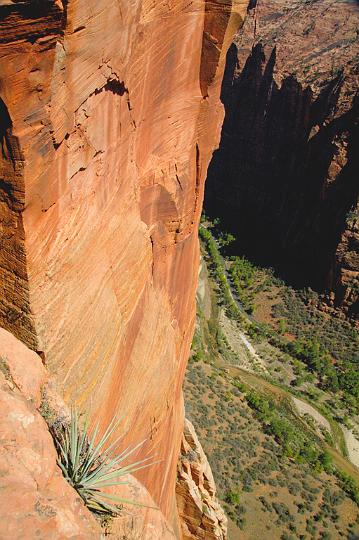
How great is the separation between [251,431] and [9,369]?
2565cm

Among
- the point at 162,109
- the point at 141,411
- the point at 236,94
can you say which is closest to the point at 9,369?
the point at 141,411

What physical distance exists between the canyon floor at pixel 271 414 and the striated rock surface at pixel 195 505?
6.55 meters

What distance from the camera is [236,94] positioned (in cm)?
8031

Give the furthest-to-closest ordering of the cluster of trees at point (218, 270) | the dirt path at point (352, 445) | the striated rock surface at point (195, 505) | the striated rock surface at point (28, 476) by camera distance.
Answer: the cluster of trees at point (218, 270) < the dirt path at point (352, 445) < the striated rock surface at point (195, 505) < the striated rock surface at point (28, 476)

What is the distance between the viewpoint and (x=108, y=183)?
7.58 m

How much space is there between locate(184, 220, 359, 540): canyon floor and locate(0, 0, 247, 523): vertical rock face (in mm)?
14006

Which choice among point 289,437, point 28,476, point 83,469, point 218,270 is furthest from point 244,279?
point 28,476

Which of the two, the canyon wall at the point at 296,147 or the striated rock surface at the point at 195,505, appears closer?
the striated rock surface at the point at 195,505

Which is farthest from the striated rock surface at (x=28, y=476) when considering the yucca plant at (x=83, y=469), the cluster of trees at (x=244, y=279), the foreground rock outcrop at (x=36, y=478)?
the cluster of trees at (x=244, y=279)

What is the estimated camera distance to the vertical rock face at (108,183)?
212 inches

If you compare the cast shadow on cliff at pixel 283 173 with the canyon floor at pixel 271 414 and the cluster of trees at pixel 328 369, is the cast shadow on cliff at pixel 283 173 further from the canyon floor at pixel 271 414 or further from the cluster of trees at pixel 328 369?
the cluster of trees at pixel 328 369

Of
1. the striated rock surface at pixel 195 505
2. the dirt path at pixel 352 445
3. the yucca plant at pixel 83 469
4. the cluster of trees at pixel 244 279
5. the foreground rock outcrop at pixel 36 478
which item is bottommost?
the dirt path at pixel 352 445

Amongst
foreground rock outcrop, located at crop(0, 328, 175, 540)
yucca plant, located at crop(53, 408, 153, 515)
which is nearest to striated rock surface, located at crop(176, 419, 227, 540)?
foreground rock outcrop, located at crop(0, 328, 175, 540)

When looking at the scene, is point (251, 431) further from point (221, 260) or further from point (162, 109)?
point (221, 260)
